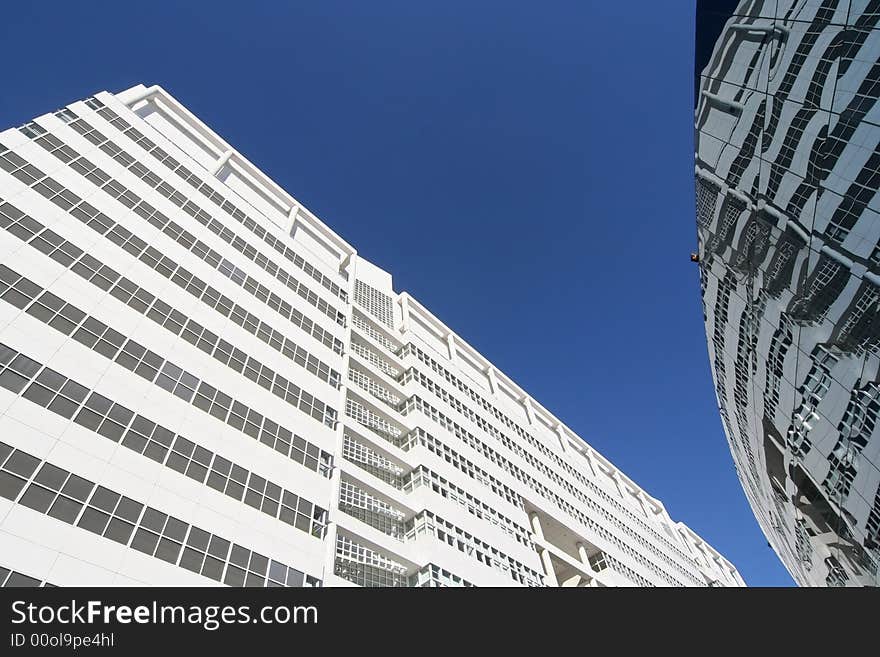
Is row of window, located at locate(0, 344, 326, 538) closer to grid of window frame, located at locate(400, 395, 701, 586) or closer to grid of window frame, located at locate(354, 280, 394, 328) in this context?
grid of window frame, located at locate(400, 395, 701, 586)

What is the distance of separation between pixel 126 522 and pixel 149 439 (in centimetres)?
397

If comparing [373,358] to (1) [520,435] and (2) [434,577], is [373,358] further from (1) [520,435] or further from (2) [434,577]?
(1) [520,435]

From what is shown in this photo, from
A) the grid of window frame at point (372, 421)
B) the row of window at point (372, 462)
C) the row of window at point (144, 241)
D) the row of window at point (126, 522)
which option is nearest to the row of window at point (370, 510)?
the row of window at point (372, 462)

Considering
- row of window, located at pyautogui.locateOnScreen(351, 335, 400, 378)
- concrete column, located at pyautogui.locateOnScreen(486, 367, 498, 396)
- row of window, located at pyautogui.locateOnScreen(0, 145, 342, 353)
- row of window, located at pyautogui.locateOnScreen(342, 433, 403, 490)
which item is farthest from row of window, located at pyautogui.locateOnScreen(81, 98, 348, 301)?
concrete column, located at pyautogui.locateOnScreen(486, 367, 498, 396)

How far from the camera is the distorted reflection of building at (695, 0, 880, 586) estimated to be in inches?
666

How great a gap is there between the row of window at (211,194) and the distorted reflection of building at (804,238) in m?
30.5

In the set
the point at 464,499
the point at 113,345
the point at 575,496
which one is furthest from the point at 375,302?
the point at 575,496

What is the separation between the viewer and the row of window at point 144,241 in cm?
2477

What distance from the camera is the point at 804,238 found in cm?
2014

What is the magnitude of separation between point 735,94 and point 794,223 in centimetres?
893

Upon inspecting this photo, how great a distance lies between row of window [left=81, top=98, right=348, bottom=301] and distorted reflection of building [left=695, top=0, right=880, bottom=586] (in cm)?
3052

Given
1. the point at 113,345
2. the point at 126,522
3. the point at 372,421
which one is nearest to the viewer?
Result: the point at 126,522

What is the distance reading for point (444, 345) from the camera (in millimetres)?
57219

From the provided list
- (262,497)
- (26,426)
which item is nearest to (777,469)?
(262,497)
